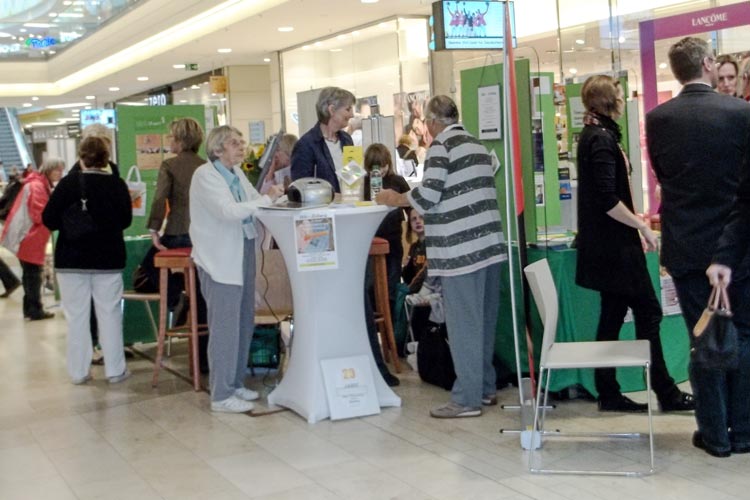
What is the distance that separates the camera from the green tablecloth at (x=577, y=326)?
4727mm

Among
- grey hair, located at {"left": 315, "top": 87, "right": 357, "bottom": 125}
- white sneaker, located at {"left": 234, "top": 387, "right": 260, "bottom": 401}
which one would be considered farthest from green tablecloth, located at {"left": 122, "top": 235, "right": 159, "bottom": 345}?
grey hair, located at {"left": 315, "top": 87, "right": 357, "bottom": 125}

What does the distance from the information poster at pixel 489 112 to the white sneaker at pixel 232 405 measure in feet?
5.98

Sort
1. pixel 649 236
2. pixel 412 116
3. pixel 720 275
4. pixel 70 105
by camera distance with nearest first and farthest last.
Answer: pixel 720 275 → pixel 649 236 → pixel 412 116 → pixel 70 105

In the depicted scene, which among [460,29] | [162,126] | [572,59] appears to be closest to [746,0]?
[572,59]

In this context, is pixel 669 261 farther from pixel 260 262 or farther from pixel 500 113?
pixel 260 262

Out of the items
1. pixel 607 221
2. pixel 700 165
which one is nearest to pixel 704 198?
pixel 700 165

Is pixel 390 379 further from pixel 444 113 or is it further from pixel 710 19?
pixel 710 19

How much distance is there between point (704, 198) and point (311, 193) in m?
1.77

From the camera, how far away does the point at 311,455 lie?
4176mm

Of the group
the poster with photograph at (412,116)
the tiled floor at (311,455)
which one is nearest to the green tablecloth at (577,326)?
the tiled floor at (311,455)

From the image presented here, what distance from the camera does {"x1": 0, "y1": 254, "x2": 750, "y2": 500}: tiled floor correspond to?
3.65 m

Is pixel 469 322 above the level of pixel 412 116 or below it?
below

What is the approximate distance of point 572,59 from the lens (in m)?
6.69

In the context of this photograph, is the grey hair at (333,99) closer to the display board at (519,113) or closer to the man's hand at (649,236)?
the display board at (519,113)
